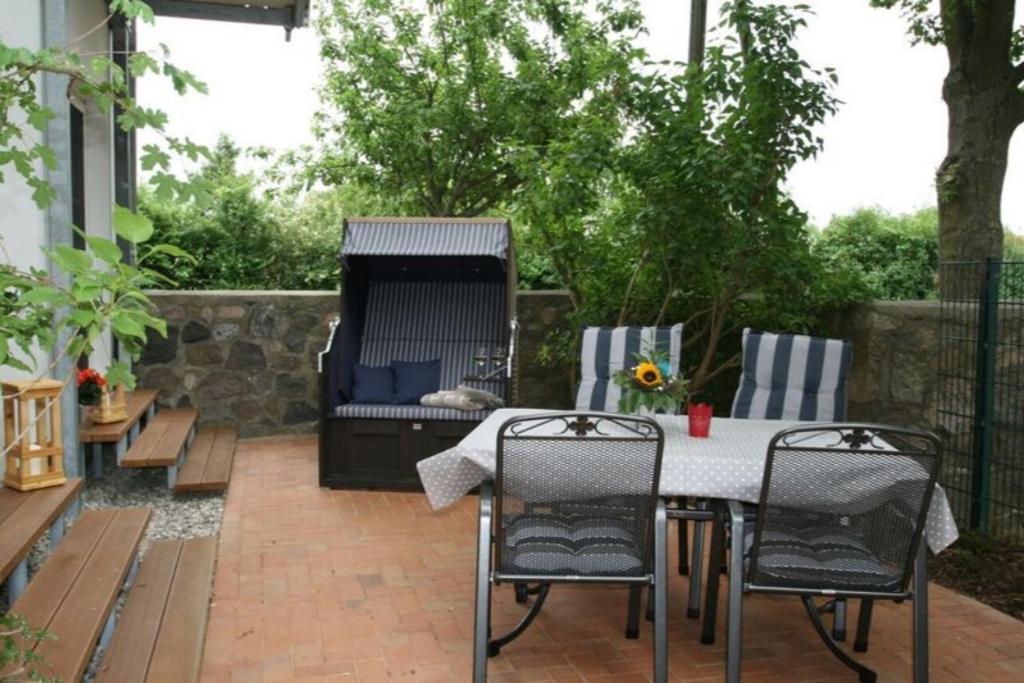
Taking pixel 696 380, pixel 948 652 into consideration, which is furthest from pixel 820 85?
pixel 948 652

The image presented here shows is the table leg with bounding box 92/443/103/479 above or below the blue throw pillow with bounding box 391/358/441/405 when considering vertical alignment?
below

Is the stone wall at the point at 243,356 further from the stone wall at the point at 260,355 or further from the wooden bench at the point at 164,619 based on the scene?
the wooden bench at the point at 164,619

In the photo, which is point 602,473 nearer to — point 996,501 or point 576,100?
point 996,501

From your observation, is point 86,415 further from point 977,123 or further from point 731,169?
point 977,123

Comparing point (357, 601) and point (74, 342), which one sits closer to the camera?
point (74, 342)

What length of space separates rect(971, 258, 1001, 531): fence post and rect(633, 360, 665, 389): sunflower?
2.09m

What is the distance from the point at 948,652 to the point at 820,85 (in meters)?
3.15

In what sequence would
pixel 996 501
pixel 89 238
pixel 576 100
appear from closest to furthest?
pixel 89 238 < pixel 996 501 < pixel 576 100

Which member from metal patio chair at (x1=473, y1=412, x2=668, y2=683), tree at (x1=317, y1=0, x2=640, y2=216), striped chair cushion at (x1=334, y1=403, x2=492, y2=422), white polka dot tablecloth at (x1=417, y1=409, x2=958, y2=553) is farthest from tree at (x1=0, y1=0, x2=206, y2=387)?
tree at (x1=317, y1=0, x2=640, y2=216)

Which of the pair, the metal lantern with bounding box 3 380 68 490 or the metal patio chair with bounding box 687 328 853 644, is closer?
the metal lantern with bounding box 3 380 68 490

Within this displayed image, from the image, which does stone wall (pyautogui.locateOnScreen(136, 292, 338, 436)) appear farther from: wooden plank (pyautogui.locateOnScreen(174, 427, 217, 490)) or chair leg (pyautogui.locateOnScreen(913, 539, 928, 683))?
chair leg (pyautogui.locateOnScreen(913, 539, 928, 683))

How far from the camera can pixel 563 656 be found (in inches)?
129

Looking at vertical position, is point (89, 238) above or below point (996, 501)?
above

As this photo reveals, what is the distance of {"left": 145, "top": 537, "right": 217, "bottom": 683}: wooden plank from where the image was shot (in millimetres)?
2904
